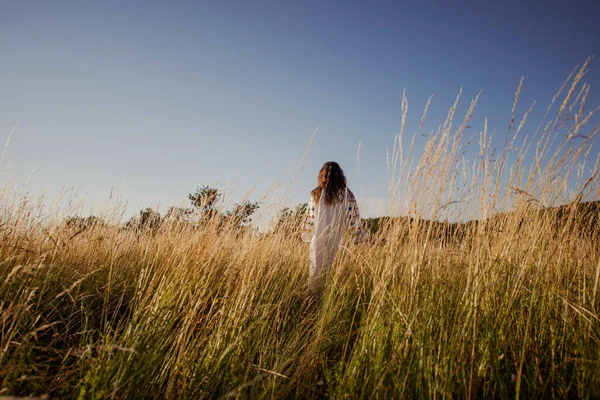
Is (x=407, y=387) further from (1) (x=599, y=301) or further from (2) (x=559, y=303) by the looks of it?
(1) (x=599, y=301)

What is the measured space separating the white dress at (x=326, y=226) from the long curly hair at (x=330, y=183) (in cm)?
5

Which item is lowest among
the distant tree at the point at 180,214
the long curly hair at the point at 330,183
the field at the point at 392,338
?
the field at the point at 392,338

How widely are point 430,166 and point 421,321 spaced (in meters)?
0.84

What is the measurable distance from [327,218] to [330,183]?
0.41m

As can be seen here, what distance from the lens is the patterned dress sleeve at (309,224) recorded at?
3488mm

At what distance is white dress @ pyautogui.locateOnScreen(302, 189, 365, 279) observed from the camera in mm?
3180

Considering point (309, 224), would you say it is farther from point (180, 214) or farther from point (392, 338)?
point (392, 338)

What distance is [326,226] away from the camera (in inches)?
127

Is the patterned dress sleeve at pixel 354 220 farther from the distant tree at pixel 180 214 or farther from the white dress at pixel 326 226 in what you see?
the distant tree at pixel 180 214

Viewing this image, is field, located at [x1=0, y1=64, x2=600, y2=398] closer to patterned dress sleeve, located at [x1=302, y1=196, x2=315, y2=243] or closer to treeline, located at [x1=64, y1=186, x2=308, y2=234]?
treeline, located at [x1=64, y1=186, x2=308, y2=234]

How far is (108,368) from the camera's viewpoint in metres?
1.11

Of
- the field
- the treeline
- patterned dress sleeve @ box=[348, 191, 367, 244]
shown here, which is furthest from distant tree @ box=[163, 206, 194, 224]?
patterned dress sleeve @ box=[348, 191, 367, 244]

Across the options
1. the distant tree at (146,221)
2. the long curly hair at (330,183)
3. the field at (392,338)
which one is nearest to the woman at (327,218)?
the long curly hair at (330,183)

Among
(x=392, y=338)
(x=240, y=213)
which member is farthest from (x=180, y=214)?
(x=392, y=338)
